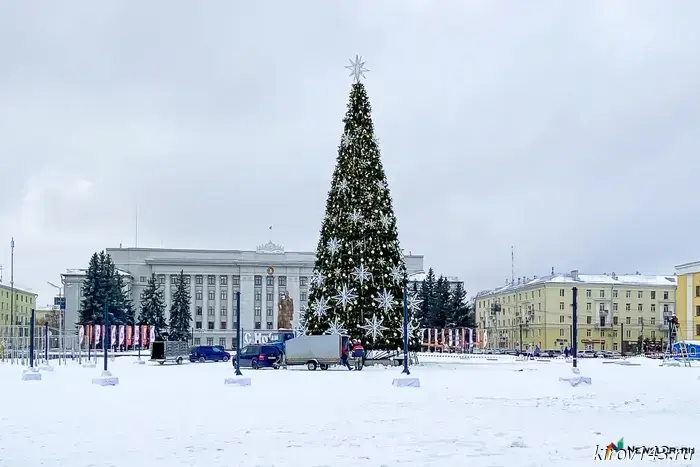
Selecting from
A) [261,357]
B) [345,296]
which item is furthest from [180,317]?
[345,296]

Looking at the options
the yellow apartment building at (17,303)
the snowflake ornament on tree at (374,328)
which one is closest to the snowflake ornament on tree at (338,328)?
the snowflake ornament on tree at (374,328)

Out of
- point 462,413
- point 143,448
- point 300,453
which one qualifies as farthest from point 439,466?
point 462,413

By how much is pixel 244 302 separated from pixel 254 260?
6.63 metres

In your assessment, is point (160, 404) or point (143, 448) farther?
point (160, 404)

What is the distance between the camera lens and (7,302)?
457ft

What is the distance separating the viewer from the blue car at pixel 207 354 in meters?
61.2

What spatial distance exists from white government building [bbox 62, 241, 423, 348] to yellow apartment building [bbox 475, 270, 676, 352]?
20.3 meters

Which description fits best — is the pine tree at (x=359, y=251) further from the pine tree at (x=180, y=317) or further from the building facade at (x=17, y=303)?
the building facade at (x=17, y=303)

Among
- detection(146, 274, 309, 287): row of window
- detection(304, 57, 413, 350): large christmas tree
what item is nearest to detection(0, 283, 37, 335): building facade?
detection(146, 274, 309, 287): row of window

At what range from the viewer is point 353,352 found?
3725 cm

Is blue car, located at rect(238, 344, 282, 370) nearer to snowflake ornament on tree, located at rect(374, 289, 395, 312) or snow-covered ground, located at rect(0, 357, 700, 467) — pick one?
snowflake ornament on tree, located at rect(374, 289, 395, 312)

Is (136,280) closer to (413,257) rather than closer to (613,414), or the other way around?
(413,257)

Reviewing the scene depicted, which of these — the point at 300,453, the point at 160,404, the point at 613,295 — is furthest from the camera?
the point at 613,295

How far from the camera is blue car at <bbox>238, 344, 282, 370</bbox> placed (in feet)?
146
